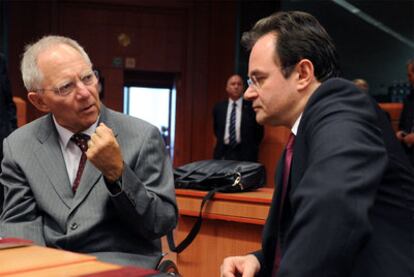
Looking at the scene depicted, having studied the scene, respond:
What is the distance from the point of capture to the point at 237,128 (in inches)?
257

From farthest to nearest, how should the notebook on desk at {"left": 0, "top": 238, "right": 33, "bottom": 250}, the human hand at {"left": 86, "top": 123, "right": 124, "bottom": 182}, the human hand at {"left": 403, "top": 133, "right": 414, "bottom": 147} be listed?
the human hand at {"left": 403, "top": 133, "right": 414, "bottom": 147} → the human hand at {"left": 86, "top": 123, "right": 124, "bottom": 182} → the notebook on desk at {"left": 0, "top": 238, "right": 33, "bottom": 250}

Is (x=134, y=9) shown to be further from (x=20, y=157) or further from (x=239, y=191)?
(x=20, y=157)

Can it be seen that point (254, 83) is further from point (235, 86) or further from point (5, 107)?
point (235, 86)

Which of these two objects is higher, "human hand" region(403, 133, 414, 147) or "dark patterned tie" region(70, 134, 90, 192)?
"dark patterned tie" region(70, 134, 90, 192)

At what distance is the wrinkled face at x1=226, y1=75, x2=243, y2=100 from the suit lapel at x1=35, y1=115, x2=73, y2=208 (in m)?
4.64

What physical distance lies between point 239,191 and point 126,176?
1.12 meters

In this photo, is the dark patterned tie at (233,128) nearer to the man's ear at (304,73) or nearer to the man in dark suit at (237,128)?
the man in dark suit at (237,128)

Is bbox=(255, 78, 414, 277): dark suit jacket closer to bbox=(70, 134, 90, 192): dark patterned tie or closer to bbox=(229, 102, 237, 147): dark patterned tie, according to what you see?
bbox=(70, 134, 90, 192): dark patterned tie

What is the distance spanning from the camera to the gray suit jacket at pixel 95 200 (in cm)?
175

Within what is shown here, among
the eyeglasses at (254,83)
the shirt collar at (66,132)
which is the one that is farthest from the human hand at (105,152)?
the eyeglasses at (254,83)

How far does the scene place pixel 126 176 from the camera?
5.47 feet

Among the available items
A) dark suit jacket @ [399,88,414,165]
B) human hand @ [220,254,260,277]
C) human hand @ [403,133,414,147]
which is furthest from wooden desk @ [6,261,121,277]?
dark suit jacket @ [399,88,414,165]

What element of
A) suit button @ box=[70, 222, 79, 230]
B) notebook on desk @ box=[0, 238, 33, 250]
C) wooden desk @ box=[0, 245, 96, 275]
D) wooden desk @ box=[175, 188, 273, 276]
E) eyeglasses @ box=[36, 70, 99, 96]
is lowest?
wooden desk @ box=[175, 188, 273, 276]

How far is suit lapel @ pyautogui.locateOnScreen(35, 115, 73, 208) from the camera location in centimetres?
183
